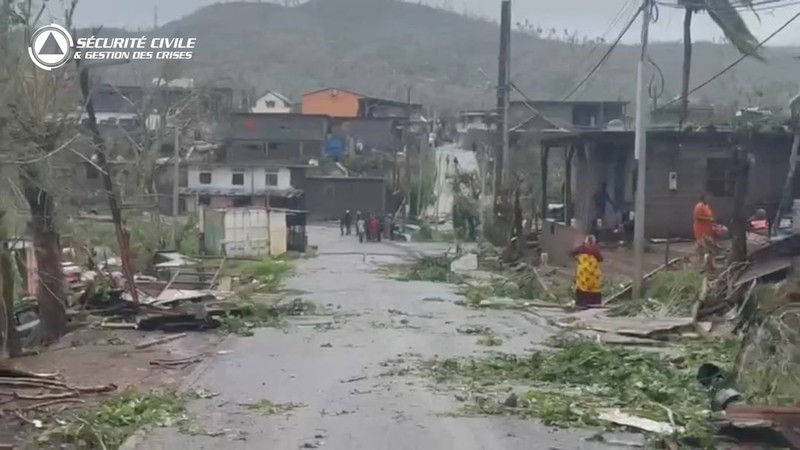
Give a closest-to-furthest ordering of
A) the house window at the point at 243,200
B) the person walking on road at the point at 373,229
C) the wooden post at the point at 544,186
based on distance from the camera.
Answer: the wooden post at the point at 544,186, the person walking on road at the point at 373,229, the house window at the point at 243,200

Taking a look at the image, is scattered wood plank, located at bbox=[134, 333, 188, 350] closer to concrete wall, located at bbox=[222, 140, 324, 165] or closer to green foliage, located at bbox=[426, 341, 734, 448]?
green foliage, located at bbox=[426, 341, 734, 448]

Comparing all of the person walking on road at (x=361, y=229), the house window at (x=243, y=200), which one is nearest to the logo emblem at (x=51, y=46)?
the person walking on road at (x=361, y=229)

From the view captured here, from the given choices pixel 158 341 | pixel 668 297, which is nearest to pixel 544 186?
pixel 668 297

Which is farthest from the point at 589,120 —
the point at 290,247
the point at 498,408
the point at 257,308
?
the point at 498,408

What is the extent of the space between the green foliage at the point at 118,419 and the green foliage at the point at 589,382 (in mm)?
3410

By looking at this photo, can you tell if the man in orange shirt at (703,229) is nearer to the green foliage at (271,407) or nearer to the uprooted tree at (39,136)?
the uprooted tree at (39,136)

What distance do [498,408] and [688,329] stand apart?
8.49 meters

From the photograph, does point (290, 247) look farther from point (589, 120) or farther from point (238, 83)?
point (238, 83)

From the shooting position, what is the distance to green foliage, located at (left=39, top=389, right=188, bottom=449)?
12680mm

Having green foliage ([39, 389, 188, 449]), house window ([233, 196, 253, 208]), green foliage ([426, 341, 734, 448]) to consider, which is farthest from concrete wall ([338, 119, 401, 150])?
green foliage ([39, 389, 188, 449])

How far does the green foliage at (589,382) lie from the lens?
13703mm

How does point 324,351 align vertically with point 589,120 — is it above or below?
below

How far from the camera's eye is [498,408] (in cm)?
1433

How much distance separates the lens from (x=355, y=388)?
640 inches
